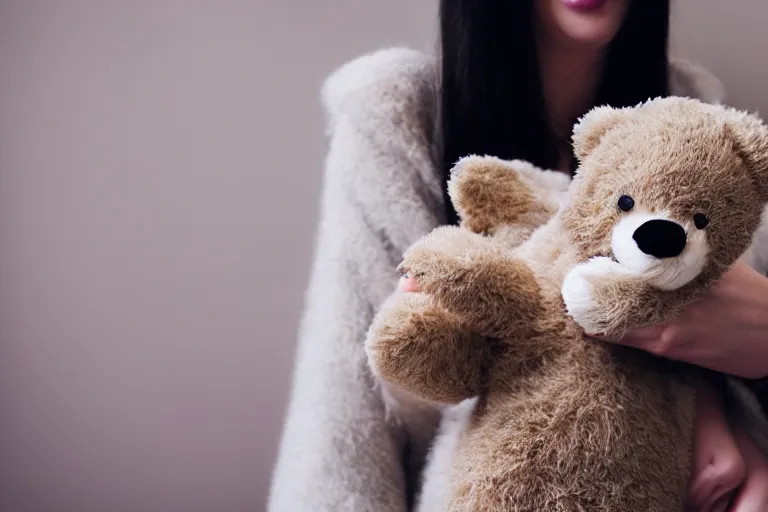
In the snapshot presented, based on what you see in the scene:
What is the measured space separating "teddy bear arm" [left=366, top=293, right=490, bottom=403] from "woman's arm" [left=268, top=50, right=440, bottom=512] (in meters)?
0.25

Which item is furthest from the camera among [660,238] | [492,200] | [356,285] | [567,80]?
[567,80]

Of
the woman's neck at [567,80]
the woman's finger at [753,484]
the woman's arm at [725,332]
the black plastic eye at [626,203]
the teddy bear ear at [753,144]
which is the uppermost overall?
the teddy bear ear at [753,144]

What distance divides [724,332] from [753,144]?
0.59ft

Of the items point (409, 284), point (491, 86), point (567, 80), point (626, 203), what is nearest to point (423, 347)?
point (409, 284)

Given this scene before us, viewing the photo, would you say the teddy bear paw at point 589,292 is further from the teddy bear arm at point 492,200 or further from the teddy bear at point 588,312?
the teddy bear arm at point 492,200

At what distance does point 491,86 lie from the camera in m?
0.81

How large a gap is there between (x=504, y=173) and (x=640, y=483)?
0.26m

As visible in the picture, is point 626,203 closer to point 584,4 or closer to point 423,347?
point 423,347

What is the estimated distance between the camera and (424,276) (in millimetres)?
430

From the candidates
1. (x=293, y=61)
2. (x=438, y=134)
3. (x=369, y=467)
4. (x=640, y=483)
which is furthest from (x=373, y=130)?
(x=640, y=483)

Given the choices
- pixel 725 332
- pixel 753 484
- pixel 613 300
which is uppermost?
pixel 613 300

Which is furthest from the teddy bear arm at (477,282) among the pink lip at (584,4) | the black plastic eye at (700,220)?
the pink lip at (584,4)

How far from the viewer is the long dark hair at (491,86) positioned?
793mm

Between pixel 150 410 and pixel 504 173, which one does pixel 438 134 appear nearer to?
pixel 504 173
